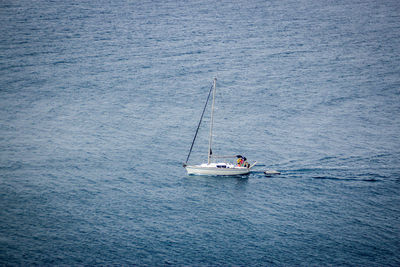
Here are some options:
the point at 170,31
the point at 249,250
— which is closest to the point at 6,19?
the point at 170,31

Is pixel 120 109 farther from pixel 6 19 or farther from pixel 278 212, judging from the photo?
pixel 6 19

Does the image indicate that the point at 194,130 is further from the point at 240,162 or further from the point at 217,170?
the point at 217,170

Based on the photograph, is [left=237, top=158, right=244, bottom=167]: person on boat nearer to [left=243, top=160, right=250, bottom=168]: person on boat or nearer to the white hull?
[left=243, top=160, right=250, bottom=168]: person on boat

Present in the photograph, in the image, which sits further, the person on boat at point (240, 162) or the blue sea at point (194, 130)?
the person on boat at point (240, 162)

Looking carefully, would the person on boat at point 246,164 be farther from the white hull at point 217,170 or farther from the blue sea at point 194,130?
the blue sea at point 194,130

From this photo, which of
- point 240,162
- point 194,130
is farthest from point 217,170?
point 194,130

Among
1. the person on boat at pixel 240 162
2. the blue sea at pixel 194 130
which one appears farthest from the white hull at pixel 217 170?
the blue sea at pixel 194 130

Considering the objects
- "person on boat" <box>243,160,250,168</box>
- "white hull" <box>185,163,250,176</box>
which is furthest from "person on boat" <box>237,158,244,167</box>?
"white hull" <box>185,163,250,176</box>
